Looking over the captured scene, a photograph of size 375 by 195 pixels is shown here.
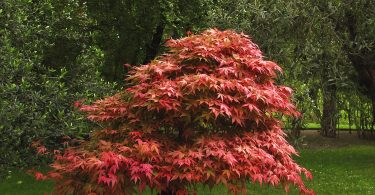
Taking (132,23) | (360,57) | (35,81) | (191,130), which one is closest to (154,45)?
(132,23)

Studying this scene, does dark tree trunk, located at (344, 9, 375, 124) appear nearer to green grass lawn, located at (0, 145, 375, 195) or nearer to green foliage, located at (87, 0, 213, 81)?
green grass lawn, located at (0, 145, 375, 195)

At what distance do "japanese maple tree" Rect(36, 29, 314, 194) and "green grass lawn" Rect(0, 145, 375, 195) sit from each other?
371cm

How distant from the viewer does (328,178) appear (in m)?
14.4

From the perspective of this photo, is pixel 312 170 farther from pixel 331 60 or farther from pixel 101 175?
pixel 101 175

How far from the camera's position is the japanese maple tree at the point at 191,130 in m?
6.38

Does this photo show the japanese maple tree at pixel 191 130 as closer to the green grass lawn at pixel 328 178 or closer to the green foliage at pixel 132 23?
the green grass lawn at pixel 328 178

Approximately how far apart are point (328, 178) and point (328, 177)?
186mm

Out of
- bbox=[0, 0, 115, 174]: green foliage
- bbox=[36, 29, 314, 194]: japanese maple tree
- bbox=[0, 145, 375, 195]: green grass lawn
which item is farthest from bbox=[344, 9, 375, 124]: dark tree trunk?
bbox=[0, 0, 115, 174]: green foliage

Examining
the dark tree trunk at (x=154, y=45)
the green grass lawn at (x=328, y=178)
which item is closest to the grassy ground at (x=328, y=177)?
the green grass lawn at (x=328, y=178)

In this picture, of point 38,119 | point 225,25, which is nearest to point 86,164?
point 38,119

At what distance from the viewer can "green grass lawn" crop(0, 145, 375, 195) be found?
40.8 ft

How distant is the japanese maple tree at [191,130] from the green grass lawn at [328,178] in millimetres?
3710

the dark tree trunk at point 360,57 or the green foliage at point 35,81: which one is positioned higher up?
the dark tree trunk at point 360,57

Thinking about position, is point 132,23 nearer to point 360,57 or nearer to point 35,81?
point 360,57
